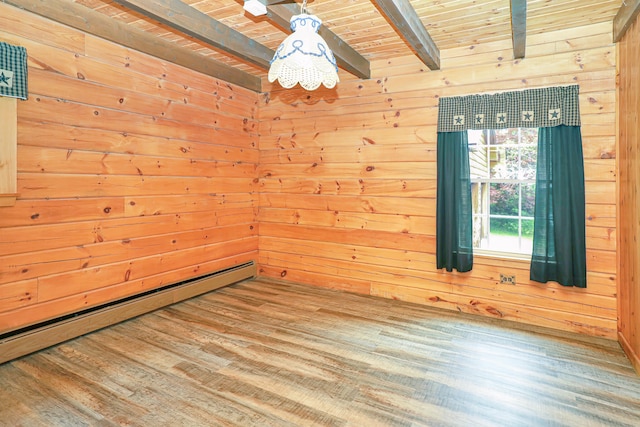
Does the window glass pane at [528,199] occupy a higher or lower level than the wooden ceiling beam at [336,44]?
lower

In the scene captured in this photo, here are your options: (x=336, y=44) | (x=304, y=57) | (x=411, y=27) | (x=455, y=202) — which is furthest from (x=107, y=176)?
(x=455, y=202)

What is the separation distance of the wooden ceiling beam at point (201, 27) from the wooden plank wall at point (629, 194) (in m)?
2.87

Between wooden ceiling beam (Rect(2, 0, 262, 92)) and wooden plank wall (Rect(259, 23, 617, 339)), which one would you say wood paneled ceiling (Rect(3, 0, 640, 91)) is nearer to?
wooden ceiling beam (Rect(2, 0, 262, 92))

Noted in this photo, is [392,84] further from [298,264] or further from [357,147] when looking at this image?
[298,264]

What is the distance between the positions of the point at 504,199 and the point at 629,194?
94 cm

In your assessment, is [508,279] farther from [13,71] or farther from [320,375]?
[13,71]

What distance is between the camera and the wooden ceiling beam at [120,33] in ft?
8.41

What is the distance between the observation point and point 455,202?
11.0 feet

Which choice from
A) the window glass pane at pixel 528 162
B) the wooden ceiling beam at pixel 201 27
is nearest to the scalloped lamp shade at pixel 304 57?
the wooden ceiling beam at pixel 201 27

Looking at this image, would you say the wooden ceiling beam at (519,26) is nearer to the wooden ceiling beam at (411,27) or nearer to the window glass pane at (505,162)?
the wooden ceiling beam at (411,27)

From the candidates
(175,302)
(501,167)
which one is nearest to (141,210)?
(175,302)

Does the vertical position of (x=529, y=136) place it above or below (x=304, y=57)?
below

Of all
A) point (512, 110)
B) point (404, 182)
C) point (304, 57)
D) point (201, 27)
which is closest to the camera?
point (304, 57)

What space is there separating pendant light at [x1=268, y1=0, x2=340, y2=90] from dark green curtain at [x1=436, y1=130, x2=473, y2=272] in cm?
169
